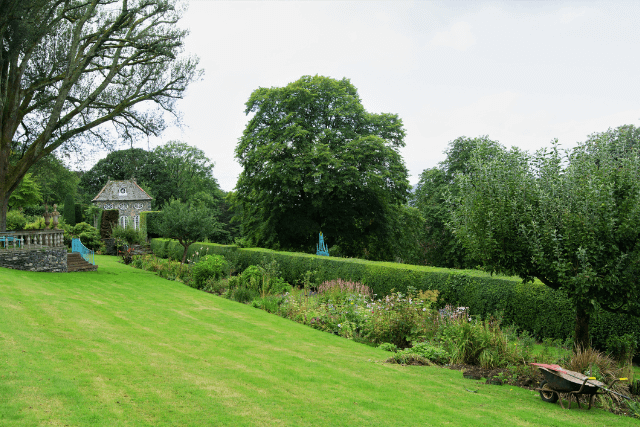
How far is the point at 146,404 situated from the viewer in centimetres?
461

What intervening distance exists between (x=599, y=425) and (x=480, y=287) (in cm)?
524

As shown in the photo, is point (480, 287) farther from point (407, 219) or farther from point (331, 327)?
point (407, 219)

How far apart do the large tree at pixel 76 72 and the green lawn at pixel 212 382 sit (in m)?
11.9

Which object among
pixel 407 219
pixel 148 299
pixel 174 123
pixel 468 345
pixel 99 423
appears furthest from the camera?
pixel 407 219

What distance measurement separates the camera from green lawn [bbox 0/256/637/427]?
4469 millimetres

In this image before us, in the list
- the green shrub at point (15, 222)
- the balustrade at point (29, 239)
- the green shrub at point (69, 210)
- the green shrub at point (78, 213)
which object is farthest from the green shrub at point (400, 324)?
the green shrub at point (78, 213)

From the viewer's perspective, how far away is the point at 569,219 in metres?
6.07

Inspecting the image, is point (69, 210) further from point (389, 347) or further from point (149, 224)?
point (389, 347)

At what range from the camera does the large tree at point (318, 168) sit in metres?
20.2

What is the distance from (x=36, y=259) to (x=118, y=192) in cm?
3283

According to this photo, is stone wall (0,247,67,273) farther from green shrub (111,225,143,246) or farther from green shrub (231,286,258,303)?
green shrub (111,225,143,246)

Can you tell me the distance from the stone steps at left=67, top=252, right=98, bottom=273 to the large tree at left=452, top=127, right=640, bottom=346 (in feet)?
67.4

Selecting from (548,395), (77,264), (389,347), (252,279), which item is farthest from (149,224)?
(548,395)

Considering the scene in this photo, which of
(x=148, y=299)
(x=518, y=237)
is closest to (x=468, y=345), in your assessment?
(x=518, y=237)
